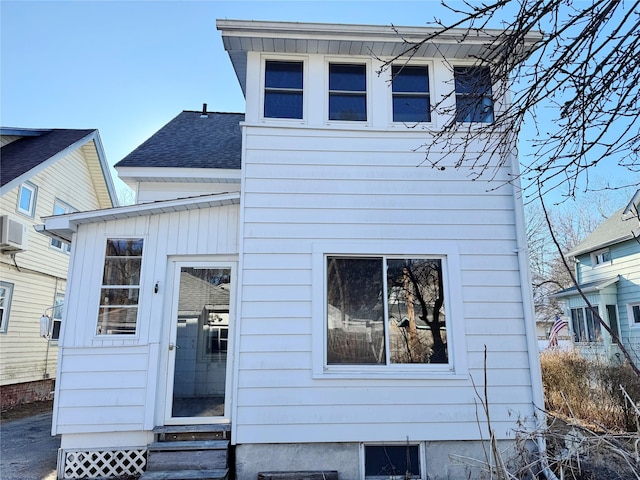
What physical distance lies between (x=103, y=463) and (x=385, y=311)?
373 centimetres

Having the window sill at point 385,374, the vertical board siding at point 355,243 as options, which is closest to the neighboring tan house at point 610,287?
the vertical board siding at point 355,243

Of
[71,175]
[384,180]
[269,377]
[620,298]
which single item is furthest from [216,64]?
[620,298]

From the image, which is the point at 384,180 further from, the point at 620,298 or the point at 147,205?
the point at 620,298

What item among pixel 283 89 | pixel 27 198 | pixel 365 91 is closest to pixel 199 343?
pixel 283 89

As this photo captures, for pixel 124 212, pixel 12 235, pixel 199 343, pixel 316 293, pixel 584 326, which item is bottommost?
pixel 199 343

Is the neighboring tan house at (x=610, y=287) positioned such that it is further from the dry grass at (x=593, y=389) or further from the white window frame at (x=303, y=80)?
the white window frame at (x=303, y=80)

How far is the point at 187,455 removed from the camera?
4664 millimetres

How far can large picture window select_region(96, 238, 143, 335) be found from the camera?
516 centimetres

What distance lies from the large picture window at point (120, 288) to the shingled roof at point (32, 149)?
5960mm

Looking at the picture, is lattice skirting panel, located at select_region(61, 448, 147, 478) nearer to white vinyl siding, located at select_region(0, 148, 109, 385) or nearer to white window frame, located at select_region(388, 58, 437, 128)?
white window frame, located at select_region(388, 58, 437, 128)

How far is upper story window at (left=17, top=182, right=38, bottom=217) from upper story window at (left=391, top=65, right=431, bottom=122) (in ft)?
30.9

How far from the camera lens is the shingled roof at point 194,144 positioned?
23.2 feet

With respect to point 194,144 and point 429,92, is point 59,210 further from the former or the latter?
point 429,92

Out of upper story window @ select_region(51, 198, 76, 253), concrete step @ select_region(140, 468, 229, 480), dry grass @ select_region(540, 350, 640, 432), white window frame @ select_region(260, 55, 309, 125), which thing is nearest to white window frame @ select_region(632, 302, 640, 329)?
dry grass @ select_region(540, 350, 640, 432)
